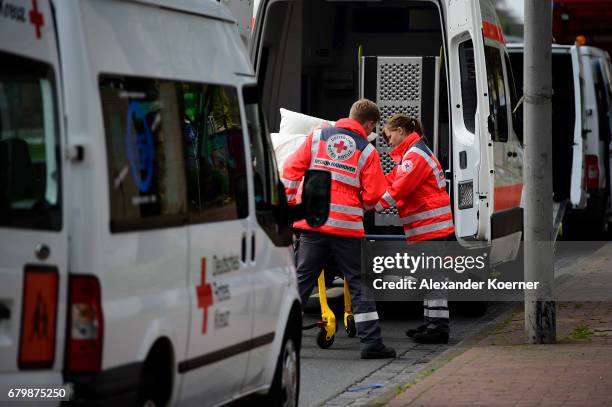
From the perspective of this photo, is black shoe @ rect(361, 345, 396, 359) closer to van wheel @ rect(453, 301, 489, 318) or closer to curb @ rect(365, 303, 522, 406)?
curb @ rect(365, 303, 522, 406)

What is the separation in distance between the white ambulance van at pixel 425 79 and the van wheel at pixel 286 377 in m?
4.41

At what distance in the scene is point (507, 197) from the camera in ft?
42.0

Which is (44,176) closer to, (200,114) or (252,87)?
(200,114)

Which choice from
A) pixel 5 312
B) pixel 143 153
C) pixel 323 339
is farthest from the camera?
pixel 323 339

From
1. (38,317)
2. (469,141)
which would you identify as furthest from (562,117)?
(38,317)

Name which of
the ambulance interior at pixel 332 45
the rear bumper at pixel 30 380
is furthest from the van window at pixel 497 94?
the rear bumper at pixel 30 380

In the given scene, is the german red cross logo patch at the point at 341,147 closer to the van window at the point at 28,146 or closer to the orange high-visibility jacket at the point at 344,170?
the orange high-visibility jacket at the point at 344,170

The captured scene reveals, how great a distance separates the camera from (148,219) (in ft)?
18.7

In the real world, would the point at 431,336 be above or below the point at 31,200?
below

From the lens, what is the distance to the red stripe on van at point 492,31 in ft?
40.0

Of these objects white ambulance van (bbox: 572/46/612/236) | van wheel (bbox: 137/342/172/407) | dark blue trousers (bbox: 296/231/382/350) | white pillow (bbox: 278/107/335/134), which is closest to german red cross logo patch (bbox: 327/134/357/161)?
dark blue trousers (bbox: 296/231/382/350)

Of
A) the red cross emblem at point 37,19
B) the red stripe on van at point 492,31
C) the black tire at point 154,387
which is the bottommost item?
the black tire at point 154,387

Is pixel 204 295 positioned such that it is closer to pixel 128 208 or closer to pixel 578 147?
pixel 128 208

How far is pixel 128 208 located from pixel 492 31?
769cm
